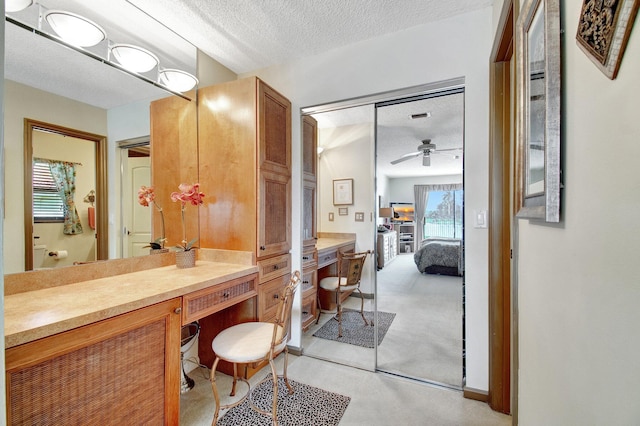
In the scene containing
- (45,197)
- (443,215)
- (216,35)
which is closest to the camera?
(45,197)

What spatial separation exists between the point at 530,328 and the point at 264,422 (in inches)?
60.0

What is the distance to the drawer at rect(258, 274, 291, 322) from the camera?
2023mm

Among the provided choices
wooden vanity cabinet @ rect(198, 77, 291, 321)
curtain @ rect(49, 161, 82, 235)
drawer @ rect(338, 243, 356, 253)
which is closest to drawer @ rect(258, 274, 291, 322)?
wooden vanity cabinet @ rect(198, 77, 291, 321)

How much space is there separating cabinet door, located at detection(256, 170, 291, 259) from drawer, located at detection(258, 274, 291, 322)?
0.24m

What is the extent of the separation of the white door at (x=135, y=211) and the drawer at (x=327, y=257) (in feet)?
→ 4.98

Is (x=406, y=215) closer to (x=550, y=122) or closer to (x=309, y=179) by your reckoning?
(x=309, y=179)

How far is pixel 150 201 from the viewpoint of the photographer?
1.96 meters

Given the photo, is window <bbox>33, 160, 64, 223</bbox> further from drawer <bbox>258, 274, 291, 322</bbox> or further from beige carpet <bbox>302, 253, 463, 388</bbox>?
beige carpet <bbox>302, 253, 463, 388</bbox>

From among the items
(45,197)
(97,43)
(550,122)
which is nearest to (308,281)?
(45,197)

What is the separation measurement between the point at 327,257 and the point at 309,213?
0.57 meters

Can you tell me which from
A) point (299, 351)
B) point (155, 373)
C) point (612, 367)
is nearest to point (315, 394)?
point (299, 351)

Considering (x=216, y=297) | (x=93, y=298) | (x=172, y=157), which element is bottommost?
(x=216, y=297)

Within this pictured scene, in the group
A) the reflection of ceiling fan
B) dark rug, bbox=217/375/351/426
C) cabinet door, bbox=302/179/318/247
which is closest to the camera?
dark rug, bbox=217/375/351/426

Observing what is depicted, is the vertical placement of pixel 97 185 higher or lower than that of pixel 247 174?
lower
